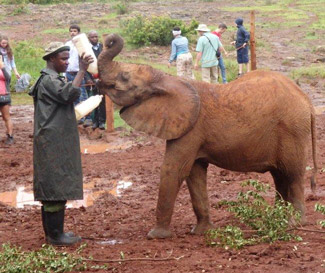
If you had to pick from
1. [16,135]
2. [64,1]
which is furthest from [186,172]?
[64,1]

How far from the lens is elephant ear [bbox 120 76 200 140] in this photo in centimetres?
707

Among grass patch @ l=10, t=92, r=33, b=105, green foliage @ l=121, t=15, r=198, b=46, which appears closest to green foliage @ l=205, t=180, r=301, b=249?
grass patch @ l=10, t=92, r=33, b=105

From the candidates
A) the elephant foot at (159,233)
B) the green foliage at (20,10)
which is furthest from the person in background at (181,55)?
the green foliage at (20,10)

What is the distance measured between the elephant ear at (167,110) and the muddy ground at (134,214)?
1.06 m

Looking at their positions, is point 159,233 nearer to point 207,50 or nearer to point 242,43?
point 207,50

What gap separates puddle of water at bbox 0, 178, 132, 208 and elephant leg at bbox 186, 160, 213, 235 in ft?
7.07

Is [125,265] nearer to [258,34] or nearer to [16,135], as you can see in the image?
[16,135]

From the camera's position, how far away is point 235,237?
22.1 feet

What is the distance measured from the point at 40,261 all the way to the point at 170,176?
1544mm

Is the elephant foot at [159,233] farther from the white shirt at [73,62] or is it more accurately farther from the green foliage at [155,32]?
the green foliage at [155,32]

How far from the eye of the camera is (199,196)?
7.54 meters

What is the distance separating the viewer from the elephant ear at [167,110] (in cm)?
707

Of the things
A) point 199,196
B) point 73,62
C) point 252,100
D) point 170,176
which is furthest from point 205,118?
point 73,62

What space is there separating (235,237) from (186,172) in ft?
2.68
